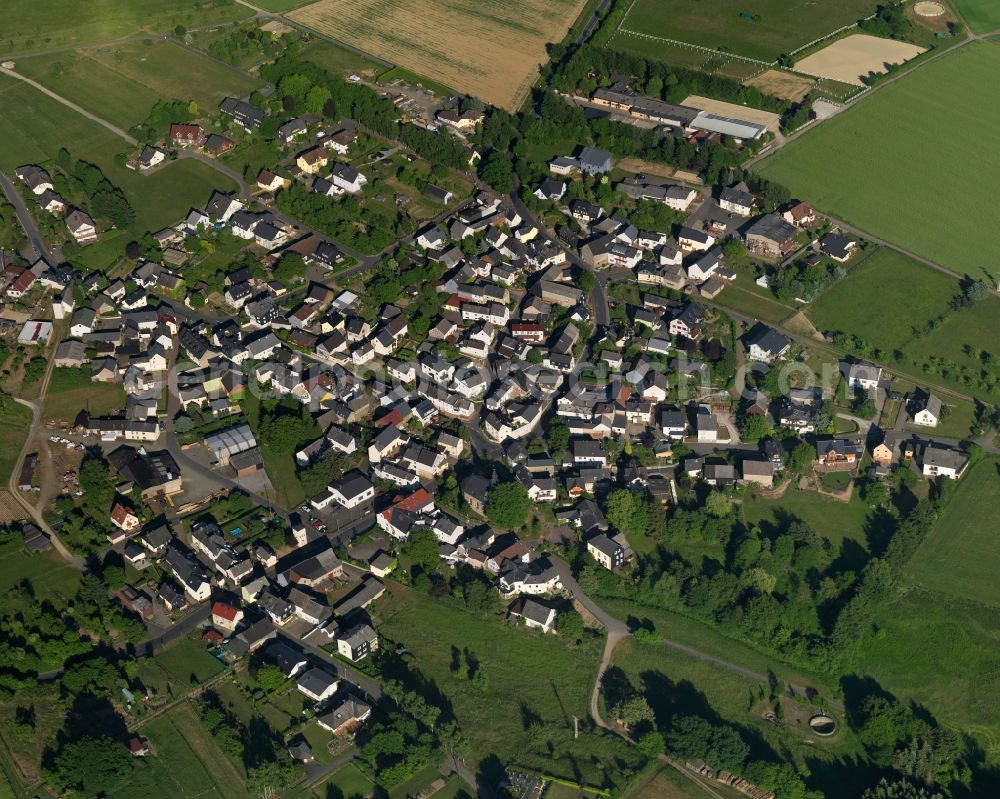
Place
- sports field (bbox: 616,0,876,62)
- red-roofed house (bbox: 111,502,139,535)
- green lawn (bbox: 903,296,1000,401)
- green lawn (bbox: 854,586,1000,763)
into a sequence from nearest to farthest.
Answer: green lawn (bbox: 854,586,1000,763) < red-roofed house (bbox: 111,502,139,535) < green lawn (bbox: 903,296,1000,401) < sports field (bbox: 616,0,876,62)

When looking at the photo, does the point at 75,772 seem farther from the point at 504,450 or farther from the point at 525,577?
the point at 504,450

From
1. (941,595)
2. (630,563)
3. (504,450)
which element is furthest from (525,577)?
(941,595)

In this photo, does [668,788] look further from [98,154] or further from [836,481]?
[98,154]

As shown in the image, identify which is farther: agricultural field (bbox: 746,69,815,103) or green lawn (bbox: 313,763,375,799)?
agricultural field (bbox: 746,69,815,103)

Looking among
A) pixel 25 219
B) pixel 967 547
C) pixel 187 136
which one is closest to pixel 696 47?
pixel 187 136

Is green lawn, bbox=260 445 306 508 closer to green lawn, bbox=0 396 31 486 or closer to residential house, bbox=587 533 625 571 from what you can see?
green lawn, bbox=0 396 31 486

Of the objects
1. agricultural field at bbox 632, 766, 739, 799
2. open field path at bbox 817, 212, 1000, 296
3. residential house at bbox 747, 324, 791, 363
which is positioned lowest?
agricultural field at bbox 632, 766, 739, 799

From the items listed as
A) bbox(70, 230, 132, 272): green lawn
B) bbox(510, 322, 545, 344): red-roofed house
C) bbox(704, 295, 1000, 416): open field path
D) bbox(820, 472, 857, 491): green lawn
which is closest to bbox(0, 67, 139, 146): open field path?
bbox(70, 230, 132, 272): green lawn
